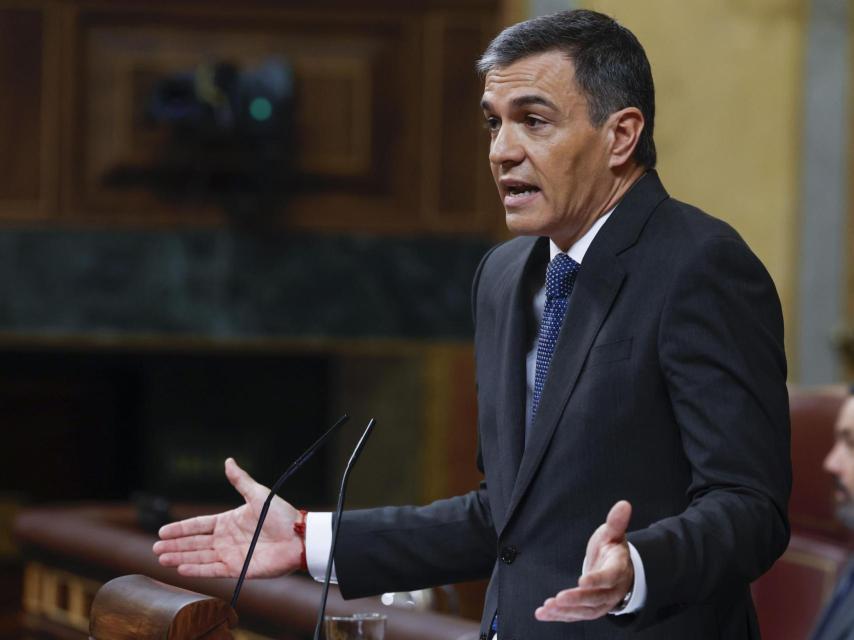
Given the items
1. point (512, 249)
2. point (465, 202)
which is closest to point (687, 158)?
point (465, 202)

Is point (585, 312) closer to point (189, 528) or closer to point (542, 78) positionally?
A: point (542, 78)

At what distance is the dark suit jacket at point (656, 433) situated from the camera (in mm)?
1338

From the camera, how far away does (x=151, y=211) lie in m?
5.48

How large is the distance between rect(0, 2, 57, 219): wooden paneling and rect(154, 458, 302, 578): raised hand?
4.07m

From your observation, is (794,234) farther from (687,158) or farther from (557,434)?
(557,434)

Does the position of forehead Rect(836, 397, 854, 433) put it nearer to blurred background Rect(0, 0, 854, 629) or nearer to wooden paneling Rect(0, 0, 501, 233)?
blurred background Rect(0, 0, 854, 629)

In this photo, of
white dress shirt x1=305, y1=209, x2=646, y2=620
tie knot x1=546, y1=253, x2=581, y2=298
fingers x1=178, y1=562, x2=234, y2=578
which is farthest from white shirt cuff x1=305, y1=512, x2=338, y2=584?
tie knot x1=546, y1=253, x2=581, y2=298

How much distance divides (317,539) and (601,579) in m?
0.52

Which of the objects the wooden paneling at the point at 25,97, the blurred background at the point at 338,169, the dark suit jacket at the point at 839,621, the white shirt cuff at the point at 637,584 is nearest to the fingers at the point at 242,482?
the white shirt cuff at the point at 637,584

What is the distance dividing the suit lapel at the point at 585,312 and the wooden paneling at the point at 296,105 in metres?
3.92

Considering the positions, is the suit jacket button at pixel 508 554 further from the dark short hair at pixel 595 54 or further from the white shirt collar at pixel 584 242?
the dark short hair at pixel 595 54

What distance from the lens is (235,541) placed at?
62.9 inches

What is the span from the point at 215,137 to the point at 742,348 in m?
4.20

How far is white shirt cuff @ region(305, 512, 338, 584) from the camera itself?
1632mm
